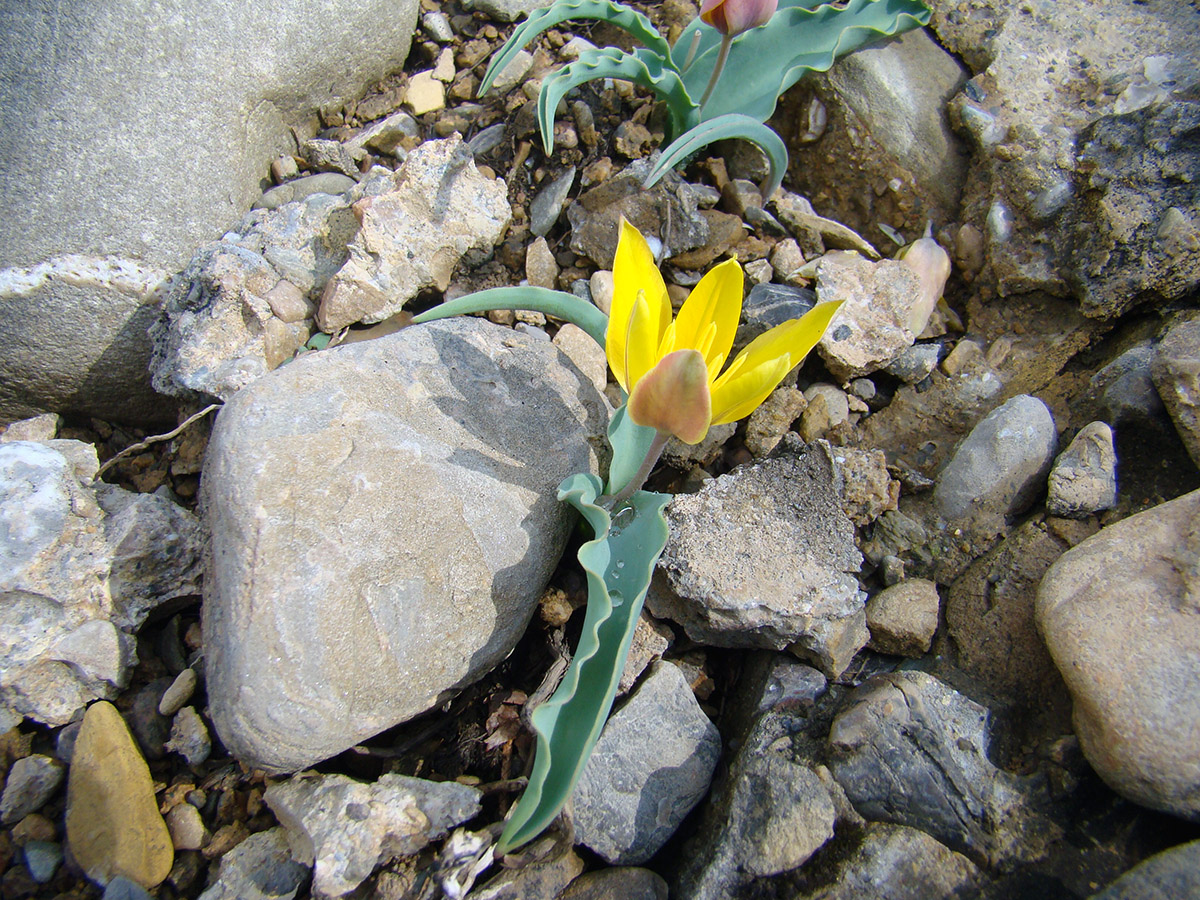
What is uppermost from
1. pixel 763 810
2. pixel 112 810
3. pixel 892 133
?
pixel 892 133

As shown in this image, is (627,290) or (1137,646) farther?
(627,290)

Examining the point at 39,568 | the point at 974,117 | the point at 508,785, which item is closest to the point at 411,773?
the point at 508,785

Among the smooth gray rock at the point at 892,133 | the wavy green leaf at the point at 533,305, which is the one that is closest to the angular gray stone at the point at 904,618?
the wavy green leaf at the point at 533,305

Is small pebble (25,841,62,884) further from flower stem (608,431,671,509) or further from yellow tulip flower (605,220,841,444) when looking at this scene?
yellow tulip flower (605,220,841,444)

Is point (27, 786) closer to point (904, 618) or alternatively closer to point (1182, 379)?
point (904, 618)

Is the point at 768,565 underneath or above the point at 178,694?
above

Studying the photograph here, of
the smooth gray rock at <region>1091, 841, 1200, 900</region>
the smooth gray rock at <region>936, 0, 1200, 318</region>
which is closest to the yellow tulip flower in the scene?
the smooth gray rock at <region>1091, 841, 1200, 900</region>

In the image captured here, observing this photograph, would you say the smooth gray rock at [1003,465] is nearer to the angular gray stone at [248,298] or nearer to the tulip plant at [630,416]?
the tulip plant at [630,416]

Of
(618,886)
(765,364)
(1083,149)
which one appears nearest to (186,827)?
(618,886)
